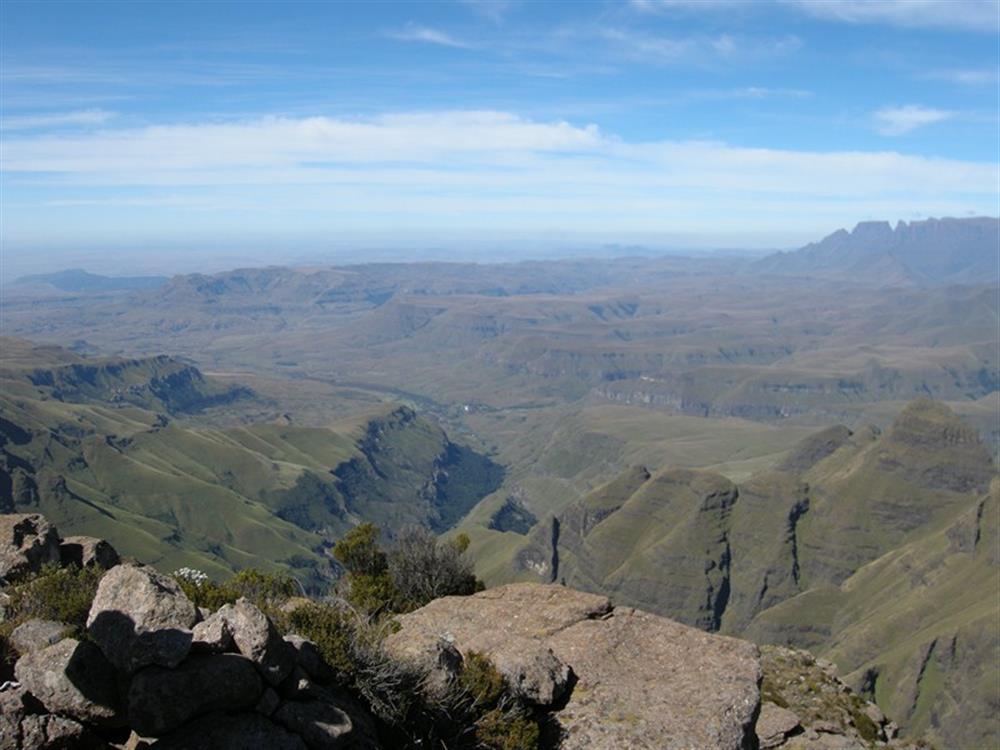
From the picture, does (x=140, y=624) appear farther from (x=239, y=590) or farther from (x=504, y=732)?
(x=239, y=590)

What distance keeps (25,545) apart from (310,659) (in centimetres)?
1295

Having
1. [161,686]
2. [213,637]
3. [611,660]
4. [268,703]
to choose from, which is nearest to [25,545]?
[213,637]

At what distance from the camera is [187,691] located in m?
13.0

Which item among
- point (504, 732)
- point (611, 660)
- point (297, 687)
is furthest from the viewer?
point (611, 660)

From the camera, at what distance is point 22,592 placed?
722 inches

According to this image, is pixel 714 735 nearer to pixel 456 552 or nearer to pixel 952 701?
pixel 456 552

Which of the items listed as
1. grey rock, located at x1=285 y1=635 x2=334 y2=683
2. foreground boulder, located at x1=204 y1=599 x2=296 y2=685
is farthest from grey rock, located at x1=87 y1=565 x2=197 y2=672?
grey rock, located at x1=285 y1=635 x2=334 y2=683

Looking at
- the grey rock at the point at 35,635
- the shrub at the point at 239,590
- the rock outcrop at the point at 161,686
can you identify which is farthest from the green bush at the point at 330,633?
the grey rock at the point at 35,635

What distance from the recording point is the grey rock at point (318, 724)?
13789 mm

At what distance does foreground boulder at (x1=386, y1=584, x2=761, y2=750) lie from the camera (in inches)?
730

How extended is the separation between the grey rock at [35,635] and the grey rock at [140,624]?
2598 mm

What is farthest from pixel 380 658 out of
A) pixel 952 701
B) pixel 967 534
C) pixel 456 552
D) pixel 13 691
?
pixel 967 534

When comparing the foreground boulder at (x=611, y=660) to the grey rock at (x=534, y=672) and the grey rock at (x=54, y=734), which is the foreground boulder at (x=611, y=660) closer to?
the grey rock at (x=534, y=672)

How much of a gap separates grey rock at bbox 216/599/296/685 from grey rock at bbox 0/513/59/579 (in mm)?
11502
